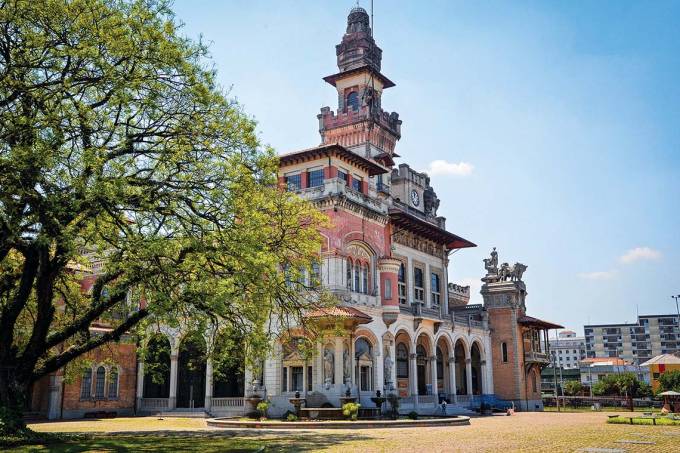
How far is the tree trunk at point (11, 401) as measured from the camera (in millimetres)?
18625

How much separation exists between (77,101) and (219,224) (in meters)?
5.46

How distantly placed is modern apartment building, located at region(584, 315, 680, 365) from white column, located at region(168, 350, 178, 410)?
456 ft

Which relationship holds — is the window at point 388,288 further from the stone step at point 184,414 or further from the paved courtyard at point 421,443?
the paved courtyard at point 421,443

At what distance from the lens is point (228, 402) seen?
39.9 meters

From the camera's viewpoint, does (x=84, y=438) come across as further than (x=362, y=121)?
No

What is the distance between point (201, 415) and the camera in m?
39.8

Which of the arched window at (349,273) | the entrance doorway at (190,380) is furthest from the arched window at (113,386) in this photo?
the arched window at (349,273)

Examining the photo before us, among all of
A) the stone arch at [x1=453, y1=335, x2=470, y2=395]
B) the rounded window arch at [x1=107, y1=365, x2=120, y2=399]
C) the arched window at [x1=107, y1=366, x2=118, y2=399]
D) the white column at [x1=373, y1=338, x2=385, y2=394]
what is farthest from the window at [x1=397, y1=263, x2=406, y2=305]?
the arched window at [x1=107, y1=366, x2=118, y2=399]

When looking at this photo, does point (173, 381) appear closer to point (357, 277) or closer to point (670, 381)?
point (357, 277)

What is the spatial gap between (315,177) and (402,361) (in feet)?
48.9

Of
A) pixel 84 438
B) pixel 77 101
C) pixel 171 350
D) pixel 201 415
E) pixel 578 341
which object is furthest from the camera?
pixel 578 341

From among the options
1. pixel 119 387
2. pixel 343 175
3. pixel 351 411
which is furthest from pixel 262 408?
pixel 343 175

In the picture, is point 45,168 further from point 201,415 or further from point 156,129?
point 201,415

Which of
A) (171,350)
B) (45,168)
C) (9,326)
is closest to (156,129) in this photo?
(45,168)
